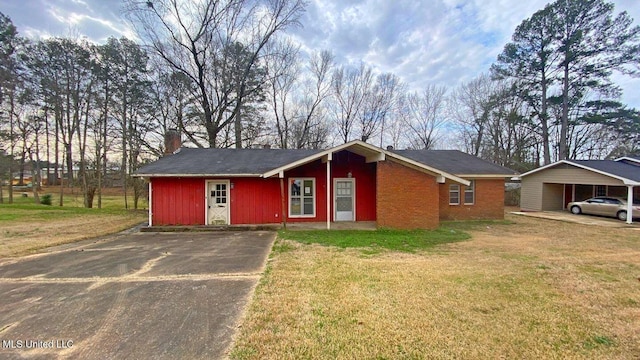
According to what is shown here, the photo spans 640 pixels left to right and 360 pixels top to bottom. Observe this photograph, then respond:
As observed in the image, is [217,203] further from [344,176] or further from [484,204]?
[484,204]

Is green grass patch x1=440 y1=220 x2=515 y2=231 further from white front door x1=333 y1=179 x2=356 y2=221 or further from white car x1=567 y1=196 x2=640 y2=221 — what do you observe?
white car x1=567 y1=196 x2=640 y2=221

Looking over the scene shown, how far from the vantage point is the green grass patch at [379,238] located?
814 centimetres

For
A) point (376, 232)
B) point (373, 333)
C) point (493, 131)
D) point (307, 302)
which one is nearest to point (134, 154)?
A: point (376, 232)

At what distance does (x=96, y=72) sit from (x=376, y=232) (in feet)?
71.1

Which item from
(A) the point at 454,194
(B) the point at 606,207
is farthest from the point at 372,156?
(B) the point at 606,207

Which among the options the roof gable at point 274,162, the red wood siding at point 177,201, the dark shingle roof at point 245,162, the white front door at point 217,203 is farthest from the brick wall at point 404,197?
the red wood siding at point 177,201

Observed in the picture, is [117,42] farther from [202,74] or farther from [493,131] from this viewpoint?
[493,131]

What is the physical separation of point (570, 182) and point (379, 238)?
14.7 m

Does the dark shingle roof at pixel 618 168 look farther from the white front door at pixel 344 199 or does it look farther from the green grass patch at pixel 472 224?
the white front door at pixel 344 199

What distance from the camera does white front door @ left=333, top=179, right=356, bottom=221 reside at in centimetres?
1255

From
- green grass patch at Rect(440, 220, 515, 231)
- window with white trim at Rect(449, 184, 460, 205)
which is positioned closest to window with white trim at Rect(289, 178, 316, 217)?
green grass patch at Rect(440, 220, 515, 231)

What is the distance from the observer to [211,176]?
11.1m

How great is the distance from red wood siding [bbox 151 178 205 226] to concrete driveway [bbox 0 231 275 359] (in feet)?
11.6

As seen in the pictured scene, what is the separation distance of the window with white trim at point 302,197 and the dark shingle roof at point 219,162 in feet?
4.10
